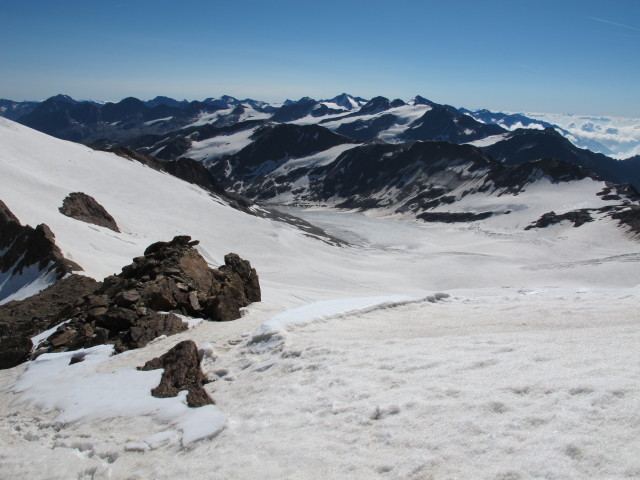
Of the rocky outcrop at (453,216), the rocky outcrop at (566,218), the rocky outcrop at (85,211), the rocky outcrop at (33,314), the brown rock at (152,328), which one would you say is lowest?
the rocky outcrop at (33,314)

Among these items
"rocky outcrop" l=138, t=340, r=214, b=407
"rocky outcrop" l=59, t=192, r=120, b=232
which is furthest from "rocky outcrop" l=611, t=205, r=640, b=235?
"rocky outcrop" l=138, t=340, r=214, b=407

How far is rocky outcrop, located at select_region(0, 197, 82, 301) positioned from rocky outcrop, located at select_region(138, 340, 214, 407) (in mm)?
17335

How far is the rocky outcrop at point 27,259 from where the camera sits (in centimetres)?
2705

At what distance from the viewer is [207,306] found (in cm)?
1745

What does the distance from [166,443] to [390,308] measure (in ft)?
34.9

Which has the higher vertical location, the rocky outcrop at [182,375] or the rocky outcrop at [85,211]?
the rocky outcrop at [85,211]

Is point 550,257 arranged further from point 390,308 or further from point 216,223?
point 390,308

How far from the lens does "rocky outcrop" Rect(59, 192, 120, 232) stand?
4806 cm

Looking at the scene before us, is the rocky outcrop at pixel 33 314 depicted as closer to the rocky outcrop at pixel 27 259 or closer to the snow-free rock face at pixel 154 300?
the snow-free rock face at pixel 154 300

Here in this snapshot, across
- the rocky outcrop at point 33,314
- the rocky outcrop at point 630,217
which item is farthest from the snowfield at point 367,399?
the rocky outcrop at point 630,217

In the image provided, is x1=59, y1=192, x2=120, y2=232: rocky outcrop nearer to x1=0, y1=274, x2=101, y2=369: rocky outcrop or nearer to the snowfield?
x1=0, y1=274, x2=101, y2=369: rocky outcrop

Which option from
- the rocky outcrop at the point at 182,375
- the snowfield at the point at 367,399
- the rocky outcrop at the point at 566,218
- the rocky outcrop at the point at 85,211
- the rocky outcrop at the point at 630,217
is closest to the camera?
the snowfield at the point at 367,399

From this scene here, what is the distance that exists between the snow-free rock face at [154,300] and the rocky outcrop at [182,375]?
2951 mm

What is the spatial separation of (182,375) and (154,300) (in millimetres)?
6330
